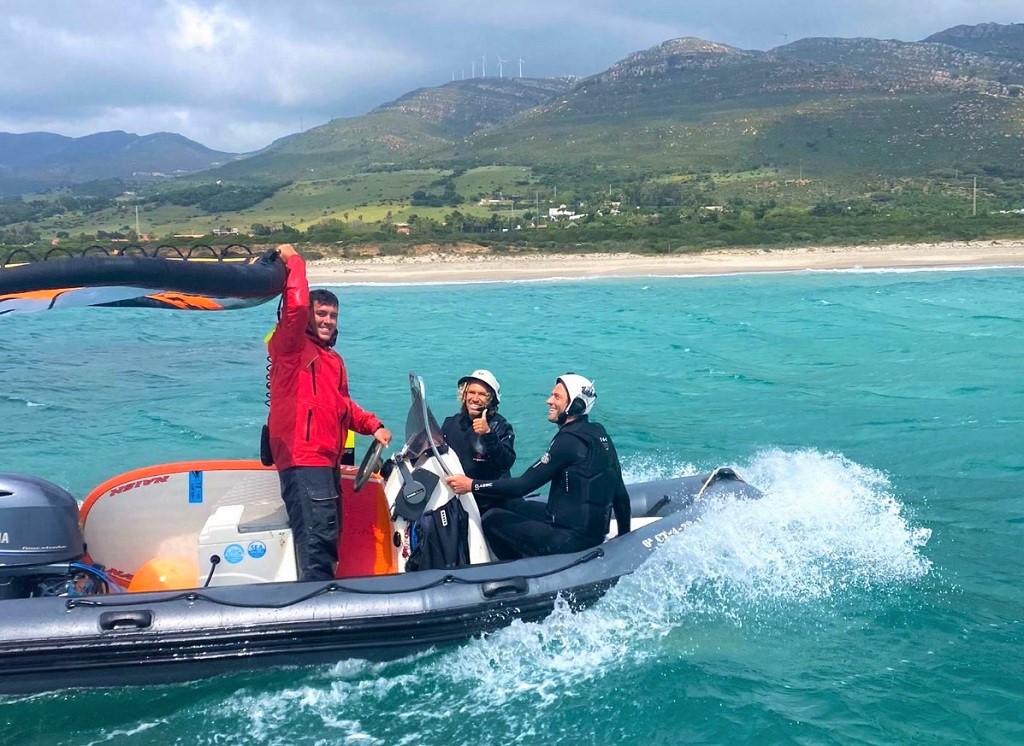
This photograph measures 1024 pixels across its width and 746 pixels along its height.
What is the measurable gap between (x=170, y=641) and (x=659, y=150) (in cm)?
9396

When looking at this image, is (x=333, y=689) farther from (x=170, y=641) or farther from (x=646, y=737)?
(x=646, y=737)

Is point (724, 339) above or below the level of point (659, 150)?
below

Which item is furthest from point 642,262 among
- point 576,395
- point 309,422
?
point 309,422

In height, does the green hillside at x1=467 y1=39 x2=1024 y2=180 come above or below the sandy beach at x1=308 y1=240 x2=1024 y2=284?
above

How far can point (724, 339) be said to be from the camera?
21578 millimetres

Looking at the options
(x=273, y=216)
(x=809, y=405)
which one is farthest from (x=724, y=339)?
(x=273, y=216)

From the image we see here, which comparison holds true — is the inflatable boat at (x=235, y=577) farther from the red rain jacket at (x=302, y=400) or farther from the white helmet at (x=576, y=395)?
the white helmet at (x=576, y=395)

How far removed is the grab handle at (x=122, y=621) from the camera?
216 inches

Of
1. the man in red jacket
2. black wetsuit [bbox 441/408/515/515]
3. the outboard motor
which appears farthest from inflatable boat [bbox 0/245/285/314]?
black wetsuit [bbox 441/408/515/515]

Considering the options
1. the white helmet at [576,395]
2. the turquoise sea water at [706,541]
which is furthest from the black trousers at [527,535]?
the white helmet at [576,395]

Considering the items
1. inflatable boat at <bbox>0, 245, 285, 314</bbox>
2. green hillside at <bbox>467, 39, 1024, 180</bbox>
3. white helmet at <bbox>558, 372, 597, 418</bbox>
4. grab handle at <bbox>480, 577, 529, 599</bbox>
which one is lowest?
grab handle at <bbox>480, 577, 529, 599</bbox>

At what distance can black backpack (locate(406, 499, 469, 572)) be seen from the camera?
240 inches

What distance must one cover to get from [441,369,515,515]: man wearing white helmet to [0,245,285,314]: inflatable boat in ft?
4.88

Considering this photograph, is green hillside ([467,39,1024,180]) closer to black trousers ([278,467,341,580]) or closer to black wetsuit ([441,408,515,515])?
black wetsuit ([441,408,515,515])
